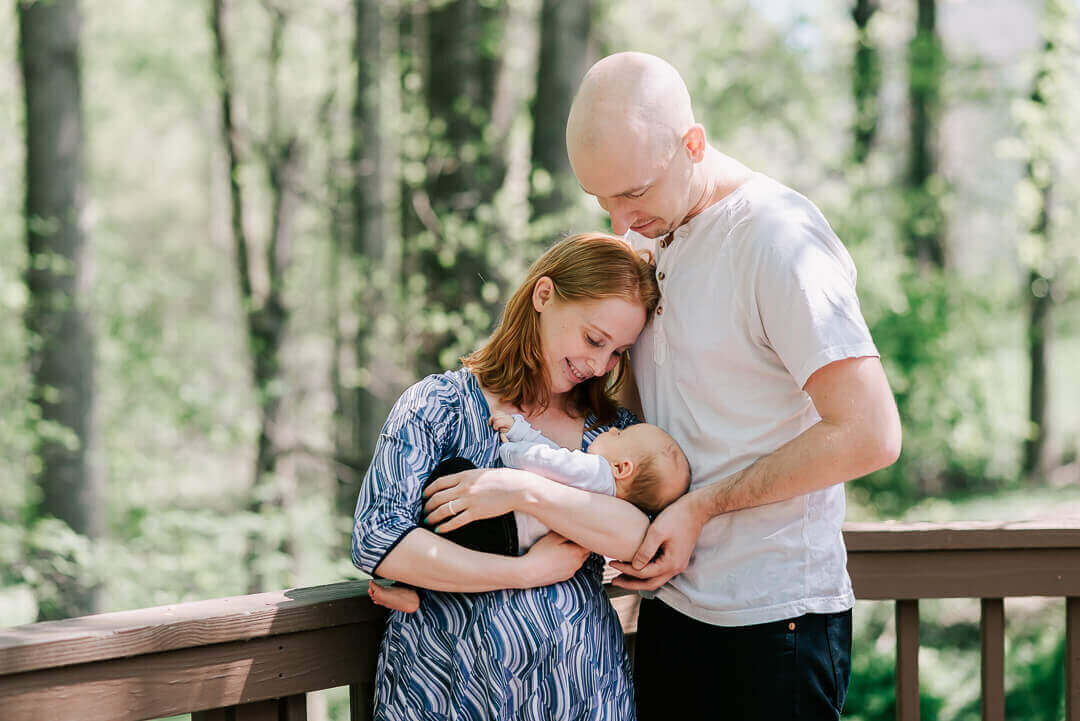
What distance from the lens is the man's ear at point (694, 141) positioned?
1.87 metres

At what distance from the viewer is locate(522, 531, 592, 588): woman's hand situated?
1.76m

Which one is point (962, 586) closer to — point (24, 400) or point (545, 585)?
point (545, 585)

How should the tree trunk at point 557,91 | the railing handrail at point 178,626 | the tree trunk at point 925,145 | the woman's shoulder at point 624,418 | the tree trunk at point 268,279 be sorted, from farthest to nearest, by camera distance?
the tree trunk at point 925,145 < the tree trunk at point 268,279 < the tree trunk at point 557,91 < the woman's shoulder at point 624,418 < the railing handrail at point 178,626

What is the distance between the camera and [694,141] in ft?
6.15

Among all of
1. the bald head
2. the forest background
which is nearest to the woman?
the bald head

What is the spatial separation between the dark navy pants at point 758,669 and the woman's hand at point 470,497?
0.46m

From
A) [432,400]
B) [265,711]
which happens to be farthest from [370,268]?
[265,711]

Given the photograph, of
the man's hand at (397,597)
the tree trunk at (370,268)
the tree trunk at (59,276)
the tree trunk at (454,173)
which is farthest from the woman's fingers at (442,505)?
the tree trunk at (59,276)

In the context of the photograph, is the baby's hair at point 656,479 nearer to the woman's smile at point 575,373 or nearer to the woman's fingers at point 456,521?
the woman's smile at point 575,373

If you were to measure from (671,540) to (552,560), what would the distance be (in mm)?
228

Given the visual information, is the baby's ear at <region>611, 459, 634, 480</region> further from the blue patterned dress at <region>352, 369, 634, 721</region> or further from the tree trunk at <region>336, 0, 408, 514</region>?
the tree trunk at <region>336, 0, 408, 514</region>

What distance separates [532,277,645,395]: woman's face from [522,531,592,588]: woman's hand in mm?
318

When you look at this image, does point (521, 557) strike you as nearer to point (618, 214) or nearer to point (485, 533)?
point (485, 533)

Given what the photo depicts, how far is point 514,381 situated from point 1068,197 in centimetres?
869
